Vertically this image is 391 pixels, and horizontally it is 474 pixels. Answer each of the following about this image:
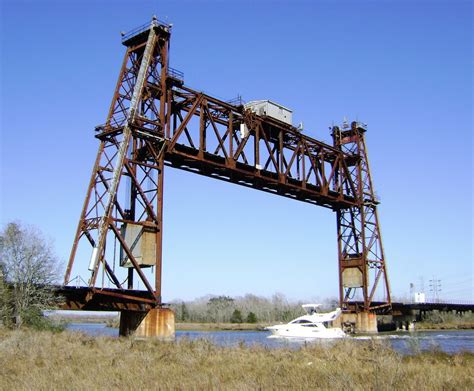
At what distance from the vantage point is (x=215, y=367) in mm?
17969

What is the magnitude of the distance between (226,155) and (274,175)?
6.82m

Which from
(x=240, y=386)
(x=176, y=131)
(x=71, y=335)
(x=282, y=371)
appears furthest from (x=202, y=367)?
(x=176, y=131)

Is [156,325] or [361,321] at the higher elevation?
[156,325]

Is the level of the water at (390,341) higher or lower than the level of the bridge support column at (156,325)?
lower

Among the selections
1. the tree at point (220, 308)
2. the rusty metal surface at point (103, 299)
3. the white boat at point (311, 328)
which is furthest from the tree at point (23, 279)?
the tree at point (220, 308)

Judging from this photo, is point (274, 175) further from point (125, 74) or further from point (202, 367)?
point (202, 367)

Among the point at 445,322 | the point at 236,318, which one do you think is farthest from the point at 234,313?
the point at 445,322

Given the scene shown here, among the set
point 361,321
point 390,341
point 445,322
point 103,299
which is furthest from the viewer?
point 445,322

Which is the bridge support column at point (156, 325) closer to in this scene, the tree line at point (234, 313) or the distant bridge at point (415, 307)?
the distant bridge at point (415, 307)

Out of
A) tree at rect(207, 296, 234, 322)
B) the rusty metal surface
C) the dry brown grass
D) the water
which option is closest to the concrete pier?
the water

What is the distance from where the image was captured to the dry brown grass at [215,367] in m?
14.3

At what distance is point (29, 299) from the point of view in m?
32.1

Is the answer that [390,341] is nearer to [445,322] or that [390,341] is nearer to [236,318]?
[445,322]

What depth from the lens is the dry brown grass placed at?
1430cm
